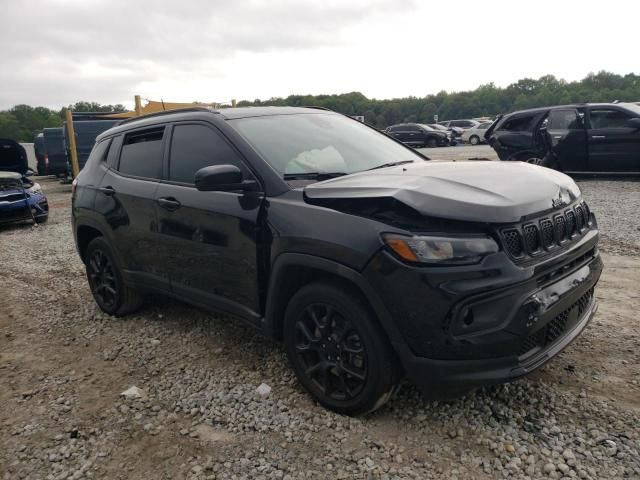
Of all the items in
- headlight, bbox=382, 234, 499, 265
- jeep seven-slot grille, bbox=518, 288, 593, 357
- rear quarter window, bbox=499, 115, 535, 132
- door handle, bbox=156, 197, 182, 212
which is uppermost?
rear quarter window, bbox=499, 115, 535, 132

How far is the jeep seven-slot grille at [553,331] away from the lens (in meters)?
2.48

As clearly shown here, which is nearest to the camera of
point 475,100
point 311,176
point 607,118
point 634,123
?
point 311,176

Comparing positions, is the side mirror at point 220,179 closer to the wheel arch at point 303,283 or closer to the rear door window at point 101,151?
the wheel arch at point 303,283

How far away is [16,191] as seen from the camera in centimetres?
1026

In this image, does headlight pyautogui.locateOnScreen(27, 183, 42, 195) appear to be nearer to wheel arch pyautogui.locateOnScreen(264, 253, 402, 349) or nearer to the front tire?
wheel arch pyautogui.locateOnScreen(264, 253, 402, 349)

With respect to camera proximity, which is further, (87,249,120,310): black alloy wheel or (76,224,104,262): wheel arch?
(76,224,104,262): wheel arch

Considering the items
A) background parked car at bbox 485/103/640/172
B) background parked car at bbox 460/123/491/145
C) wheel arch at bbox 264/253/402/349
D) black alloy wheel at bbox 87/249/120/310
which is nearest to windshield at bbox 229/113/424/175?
wheel arch at bbox 264/253/402/349

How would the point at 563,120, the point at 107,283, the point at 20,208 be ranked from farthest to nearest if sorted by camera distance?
the point at 563,120, the point at 20,208, the point at 107,283

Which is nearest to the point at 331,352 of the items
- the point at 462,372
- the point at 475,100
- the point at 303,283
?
the point at 303,283

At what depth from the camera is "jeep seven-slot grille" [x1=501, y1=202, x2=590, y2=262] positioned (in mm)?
2445

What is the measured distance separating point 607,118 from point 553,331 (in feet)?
32.3

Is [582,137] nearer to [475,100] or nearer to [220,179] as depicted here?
[220,179]

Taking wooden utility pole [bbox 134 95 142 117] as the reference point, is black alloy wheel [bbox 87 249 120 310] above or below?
below

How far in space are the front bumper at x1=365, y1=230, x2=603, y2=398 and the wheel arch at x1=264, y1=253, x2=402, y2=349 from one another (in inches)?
A: 1.8
